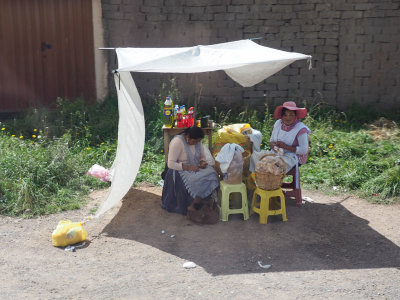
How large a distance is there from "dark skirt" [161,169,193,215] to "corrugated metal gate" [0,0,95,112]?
4.20 metres

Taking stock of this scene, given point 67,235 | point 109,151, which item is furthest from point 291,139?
point 109,151

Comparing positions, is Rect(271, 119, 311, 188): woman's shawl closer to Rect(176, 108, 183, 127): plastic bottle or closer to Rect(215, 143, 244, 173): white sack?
Rect(215, 143, 244, 173): white sack

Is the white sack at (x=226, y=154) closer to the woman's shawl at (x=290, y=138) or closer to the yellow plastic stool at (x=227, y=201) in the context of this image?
the yellow plastic stool at (x=227, y=201)

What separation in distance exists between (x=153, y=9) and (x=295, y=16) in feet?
8.95

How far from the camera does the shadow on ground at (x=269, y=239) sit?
4.60 metres

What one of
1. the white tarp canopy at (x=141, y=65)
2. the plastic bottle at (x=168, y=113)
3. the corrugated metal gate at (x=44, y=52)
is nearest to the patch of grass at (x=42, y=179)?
the white tarp canopy at (x=141, y=65)

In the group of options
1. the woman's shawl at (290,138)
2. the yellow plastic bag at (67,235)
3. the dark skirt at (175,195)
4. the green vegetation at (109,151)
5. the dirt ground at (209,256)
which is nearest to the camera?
the dirt ground at (209,256)

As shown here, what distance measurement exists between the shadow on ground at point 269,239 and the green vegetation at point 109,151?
830 millimetres

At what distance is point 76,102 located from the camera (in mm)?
8859

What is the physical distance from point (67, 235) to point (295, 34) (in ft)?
20.2

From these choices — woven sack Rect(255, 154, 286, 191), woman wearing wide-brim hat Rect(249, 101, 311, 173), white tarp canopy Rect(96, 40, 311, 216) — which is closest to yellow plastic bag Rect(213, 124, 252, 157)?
woman wearing wide-brim hat Rect(249, 101, 311, 173)

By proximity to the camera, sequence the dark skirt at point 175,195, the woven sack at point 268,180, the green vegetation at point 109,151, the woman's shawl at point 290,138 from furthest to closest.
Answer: the green vegetation at point 109,151 → the woman's shawl at point 290,138 → the dark skirt at point 175,195 → the woven sack at point 268,180

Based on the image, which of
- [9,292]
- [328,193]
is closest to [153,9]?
Result: [328,193]

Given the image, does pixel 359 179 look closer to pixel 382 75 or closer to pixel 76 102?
pixel 382 75
